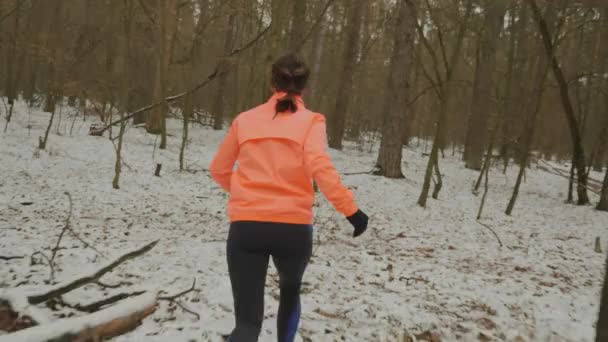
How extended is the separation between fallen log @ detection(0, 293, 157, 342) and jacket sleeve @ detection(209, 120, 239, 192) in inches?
54.7

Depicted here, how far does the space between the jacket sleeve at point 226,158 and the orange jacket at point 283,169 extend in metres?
0.12

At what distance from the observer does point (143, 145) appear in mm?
14367

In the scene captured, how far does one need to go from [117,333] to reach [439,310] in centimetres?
308

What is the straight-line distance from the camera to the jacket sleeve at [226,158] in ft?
8.05

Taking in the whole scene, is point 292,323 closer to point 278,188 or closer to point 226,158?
point 278,188

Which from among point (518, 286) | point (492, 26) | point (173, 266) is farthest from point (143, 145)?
point (492, 26)

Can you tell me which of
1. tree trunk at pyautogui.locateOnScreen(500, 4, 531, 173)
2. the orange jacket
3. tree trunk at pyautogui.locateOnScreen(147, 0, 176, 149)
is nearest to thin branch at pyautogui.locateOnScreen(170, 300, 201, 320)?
the orange jacket

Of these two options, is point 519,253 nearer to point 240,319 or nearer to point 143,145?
point 240,319

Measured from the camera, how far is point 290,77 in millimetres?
2309

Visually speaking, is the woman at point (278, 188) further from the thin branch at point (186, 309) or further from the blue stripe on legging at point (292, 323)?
the thin branch at point (186, 309)

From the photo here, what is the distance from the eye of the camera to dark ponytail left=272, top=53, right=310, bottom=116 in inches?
90.1

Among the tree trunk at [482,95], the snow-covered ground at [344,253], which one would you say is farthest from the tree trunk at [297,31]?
the tree trunk at [482,95]

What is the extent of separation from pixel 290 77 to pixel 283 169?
517 millimetres

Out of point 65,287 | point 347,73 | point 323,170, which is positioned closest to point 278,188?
point 323,170
